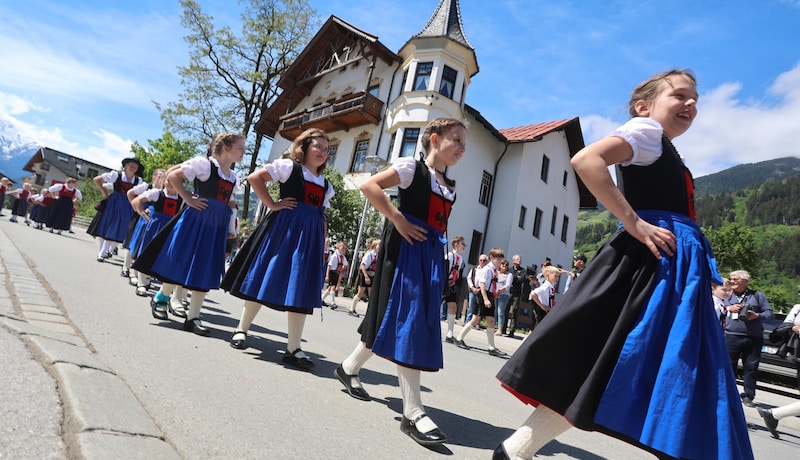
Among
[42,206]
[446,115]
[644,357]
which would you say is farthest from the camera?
[446,115]

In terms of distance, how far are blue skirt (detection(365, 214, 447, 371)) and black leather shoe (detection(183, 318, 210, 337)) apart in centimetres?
232

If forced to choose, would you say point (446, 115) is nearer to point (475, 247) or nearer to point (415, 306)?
point (475, 247)

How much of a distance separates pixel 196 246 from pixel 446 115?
787 inches

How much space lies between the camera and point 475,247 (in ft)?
88.3

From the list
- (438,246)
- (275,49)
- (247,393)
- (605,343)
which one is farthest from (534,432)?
(275,49)

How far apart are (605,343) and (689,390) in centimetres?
32

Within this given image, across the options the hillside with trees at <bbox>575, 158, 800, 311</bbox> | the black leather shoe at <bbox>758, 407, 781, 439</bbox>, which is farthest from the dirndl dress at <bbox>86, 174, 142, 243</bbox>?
the hillside with trees at <bbox>575, 158, 800, 311</bbox>

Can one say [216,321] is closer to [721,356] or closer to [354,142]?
[721,356]

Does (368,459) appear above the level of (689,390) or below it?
below

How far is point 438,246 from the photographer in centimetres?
334

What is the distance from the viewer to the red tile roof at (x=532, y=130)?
27.0m

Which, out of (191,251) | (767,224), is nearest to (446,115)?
(191,251)

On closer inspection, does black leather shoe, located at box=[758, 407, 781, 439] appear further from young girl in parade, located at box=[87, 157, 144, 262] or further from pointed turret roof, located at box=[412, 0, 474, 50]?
pointed turret roof, located at box=[412, 0, 474, 50]

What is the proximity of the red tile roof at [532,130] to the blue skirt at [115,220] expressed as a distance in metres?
20.0
